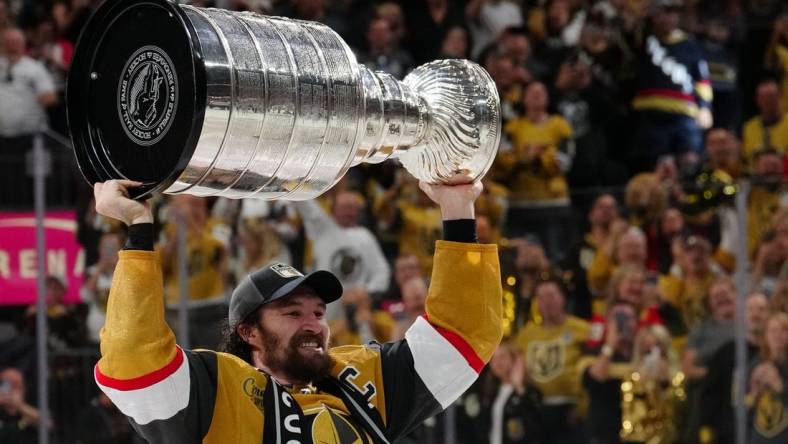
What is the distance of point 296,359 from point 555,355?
3.42 metres

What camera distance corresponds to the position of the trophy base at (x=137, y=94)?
3.37 meters

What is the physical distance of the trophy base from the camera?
337cm

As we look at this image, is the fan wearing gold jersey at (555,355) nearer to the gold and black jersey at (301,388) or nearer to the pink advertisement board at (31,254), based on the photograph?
the pink advertisement board at (31,254)

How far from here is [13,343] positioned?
705 centimetres

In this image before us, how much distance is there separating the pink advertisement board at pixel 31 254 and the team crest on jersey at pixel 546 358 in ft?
7.40

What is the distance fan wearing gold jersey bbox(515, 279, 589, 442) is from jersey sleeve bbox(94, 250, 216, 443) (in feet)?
12.4

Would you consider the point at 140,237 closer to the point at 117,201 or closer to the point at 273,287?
the point at 117,201

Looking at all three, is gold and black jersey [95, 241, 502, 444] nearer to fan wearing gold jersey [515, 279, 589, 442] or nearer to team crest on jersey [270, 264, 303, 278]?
team crest on jersey [270, 264, 303, 278]

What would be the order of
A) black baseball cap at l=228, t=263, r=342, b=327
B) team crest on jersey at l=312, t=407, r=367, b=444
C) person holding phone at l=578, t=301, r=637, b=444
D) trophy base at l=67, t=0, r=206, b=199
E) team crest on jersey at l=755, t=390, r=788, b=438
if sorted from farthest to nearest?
1. person holding phone at l=578, t=301, r=637, b=444
2. team crest on jersey at l=755, t=390, r=788, b=438
3. black baseball cap at l=228, t=263, r=342, b=327
4. team crest on jersey at l=312, t=407, r=367, b=444
5. trophy base at l=67, t=0, r=206, b=199

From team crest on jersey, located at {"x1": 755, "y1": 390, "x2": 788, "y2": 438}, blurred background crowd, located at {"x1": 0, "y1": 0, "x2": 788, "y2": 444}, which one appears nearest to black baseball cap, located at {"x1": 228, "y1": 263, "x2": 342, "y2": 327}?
blurred background crowd, located at {"x1": 0, "y1": 0, "x2": 788, "y2": 444}

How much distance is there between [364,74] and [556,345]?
12.7 ft

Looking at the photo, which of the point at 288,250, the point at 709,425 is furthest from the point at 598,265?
the point at 288,250

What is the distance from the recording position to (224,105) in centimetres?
335

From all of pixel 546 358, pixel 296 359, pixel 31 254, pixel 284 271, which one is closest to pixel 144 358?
pixel 296 359
